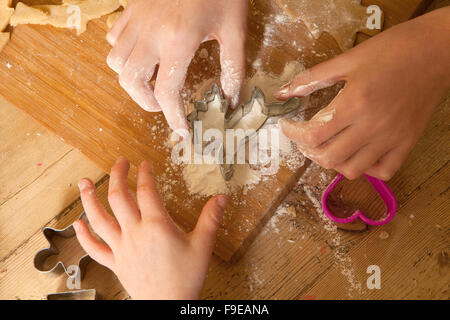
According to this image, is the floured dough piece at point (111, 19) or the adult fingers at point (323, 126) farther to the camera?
the floured dough piece at point (111, 19)

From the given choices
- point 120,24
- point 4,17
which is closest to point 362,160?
point 120,24

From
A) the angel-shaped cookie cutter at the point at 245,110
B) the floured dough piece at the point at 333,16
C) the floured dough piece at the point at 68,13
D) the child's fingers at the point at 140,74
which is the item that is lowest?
the angel-shaped cookie cutter at the point at 245,110

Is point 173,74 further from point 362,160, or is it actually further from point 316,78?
point 362,160

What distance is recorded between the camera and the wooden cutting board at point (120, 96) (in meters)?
0.79

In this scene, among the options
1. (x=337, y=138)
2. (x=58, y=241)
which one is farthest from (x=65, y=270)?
(x=337, y=138)

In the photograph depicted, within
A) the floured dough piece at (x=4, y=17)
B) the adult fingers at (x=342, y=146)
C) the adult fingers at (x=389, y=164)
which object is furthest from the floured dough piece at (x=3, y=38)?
the adult fingers at (x=389, y=164)

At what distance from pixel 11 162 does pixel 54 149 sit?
3.6 inches

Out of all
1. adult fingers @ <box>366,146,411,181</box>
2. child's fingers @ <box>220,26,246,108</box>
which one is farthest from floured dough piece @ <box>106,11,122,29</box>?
adult fingers @ <box>366,146,411,181</box>

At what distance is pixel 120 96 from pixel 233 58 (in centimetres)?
23

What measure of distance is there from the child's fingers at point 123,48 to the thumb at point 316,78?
28 centimetres

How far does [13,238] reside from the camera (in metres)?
0.86

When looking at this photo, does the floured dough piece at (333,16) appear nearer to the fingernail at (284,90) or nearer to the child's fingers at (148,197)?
the fingernail at (284,90)

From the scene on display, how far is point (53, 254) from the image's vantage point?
85cm

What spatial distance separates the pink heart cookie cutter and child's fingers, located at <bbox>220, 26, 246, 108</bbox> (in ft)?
0.84
